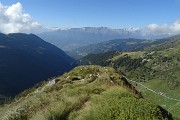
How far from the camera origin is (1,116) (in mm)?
24828

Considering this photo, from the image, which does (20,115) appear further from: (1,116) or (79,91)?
(79,91)

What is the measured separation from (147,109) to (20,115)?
30.3 ft

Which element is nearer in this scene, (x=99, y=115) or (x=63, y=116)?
(x=99, y=115)

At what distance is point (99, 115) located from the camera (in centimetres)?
2186

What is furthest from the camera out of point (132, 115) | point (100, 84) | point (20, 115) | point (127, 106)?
point (100, 84)

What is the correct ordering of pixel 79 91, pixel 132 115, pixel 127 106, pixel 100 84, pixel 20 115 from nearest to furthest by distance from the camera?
pixel 132 115 < pixel 127 106 < pixel 20 115 < pixel 79 91 < pixel 100 84

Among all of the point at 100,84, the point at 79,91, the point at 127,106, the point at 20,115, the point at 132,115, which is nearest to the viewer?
the point at 132,115

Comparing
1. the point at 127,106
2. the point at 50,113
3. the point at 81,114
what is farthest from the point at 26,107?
the point at 127,106

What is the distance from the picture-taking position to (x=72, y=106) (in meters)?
24.6

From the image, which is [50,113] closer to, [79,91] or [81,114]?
[81,114]

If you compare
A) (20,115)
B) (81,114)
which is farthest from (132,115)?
(20,115)

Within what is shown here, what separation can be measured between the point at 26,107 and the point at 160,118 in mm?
10062

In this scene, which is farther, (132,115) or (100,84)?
(100,84)

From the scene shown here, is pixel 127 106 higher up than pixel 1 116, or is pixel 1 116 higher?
pixel 127 106
